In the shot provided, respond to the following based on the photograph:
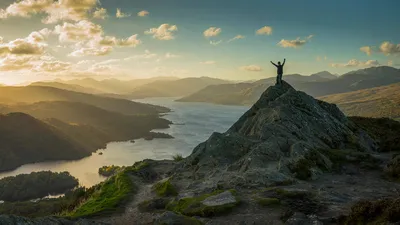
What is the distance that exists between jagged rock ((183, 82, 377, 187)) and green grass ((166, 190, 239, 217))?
15.3ft

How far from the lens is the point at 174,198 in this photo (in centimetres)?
2842

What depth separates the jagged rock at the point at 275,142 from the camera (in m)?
31.2

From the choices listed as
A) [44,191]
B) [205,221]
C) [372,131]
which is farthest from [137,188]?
[44,191]

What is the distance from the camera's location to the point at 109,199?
3070 cm

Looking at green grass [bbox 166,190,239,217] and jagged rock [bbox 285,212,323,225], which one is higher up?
jagged rock [bbox 285,212,323,225]

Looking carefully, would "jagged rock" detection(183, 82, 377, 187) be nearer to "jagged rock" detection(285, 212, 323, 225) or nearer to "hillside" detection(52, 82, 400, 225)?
"hillside" detection(52, 82, 400, 225)

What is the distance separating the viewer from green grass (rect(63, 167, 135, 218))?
27.2 m

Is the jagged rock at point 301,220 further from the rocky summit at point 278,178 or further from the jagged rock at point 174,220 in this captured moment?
the jagged rock at point 174,220

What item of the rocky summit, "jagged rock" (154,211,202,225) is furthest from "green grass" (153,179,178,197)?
"jagged rock" (154,211,202,225)

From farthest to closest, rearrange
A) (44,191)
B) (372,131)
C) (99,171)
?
1. (99,171)
2. (44,191)
3. (372,131)

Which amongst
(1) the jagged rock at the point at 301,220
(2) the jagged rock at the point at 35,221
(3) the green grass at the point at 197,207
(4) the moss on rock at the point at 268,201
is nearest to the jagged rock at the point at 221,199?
(3) the green grass at the point at 197,207

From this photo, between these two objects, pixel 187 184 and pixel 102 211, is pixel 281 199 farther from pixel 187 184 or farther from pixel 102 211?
pixel 102 211

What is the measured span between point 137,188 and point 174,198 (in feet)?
28.3

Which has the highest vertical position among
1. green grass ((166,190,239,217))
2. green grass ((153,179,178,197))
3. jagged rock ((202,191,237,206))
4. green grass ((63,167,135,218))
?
jagged rock ((202,191,237,206))
